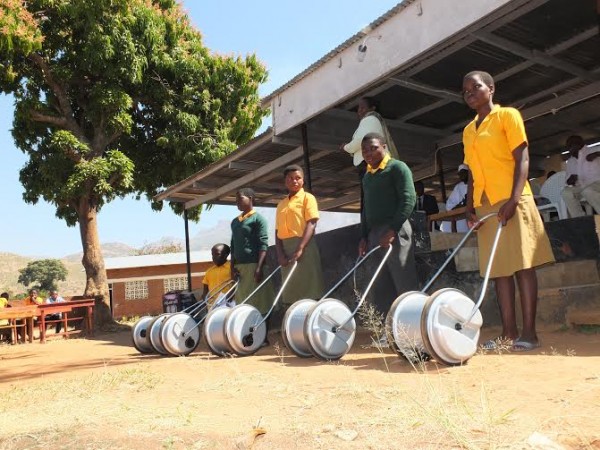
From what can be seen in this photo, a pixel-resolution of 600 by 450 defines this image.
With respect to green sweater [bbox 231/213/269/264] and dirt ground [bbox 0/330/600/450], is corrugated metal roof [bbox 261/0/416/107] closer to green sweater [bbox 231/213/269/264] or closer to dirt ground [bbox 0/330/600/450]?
green sweater [bbox 231/213/269/264]

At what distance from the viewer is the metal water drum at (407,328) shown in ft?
11.4

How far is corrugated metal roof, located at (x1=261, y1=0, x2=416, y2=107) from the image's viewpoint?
5695 millimetres

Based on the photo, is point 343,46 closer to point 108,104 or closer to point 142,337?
point 142,337

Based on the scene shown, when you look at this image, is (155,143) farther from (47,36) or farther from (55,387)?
(55,387)

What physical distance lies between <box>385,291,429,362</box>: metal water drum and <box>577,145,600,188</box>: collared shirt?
429cm

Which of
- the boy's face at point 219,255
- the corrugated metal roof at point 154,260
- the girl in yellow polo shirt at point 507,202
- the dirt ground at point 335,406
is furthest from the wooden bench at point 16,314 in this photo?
the corrugated metal roof at point 154,260

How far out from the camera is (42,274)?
221 ft

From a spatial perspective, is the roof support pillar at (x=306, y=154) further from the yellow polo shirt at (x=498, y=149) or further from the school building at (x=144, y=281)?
the school building at (x=144, y=281)

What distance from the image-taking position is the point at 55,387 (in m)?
4.51

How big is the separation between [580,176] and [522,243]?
150 inches

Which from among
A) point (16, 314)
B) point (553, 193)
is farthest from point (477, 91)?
point (16, 314)

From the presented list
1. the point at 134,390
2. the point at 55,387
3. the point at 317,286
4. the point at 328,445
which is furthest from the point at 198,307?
the point at 328,445

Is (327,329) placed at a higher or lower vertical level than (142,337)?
higher

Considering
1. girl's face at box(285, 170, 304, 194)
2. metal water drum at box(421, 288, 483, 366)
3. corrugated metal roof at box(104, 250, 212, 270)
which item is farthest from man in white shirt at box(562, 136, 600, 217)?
corrugated metal roof at box(104, 250, 212, 270)
